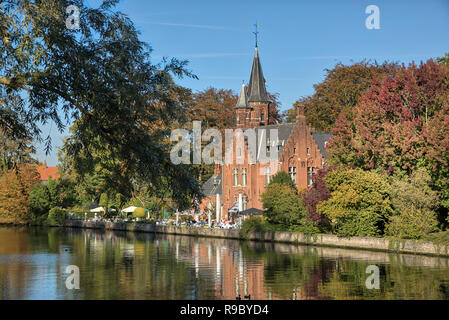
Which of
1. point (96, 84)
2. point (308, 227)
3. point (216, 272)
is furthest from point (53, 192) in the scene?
point (96, 84)

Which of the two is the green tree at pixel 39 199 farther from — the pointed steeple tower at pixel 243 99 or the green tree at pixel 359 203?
the green tree at pixel 359 203

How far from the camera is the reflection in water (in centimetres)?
2000

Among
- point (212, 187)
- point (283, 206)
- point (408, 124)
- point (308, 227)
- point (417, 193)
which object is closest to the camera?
point (417, 193)

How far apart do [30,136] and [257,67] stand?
146ft

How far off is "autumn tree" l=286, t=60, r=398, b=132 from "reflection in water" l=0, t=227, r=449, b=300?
21.0 m

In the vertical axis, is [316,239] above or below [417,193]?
below

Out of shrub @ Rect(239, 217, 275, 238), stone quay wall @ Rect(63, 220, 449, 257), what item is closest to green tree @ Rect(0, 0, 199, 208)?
stone quay wall @ Rect(63, 220, 449, 257)

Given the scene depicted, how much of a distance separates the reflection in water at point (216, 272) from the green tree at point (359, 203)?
1583mm

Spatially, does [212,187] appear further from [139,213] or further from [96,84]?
[96,84]

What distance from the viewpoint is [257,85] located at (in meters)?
58.4

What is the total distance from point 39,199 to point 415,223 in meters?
48.3
